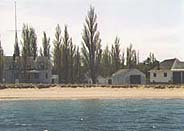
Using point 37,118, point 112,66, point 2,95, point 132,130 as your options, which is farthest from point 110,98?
point 112,66

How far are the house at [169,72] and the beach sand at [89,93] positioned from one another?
24.3 m

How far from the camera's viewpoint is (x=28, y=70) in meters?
99.0

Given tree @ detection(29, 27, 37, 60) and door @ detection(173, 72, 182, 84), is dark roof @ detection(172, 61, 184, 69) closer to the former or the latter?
door @ detection(173, 72, 182, 84)

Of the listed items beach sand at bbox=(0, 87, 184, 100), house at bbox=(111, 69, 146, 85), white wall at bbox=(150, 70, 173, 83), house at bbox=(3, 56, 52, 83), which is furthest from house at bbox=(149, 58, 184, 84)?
beach sand at bbox=(0, 87, 184, 100)

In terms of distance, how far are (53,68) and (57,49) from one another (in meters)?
6.80

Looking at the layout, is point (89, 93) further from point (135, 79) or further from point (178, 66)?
point (178, 66)

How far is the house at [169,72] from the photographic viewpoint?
316 feet

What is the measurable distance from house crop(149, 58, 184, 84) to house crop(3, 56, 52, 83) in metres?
21.2

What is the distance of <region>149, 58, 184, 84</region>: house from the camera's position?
96.3m

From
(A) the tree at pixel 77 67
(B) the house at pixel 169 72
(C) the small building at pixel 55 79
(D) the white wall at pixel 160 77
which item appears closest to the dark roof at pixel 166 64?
(B) the house at pixel 169 72

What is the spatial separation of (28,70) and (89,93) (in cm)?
3259

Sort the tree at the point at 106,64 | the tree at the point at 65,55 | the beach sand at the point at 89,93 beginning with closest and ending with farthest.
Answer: the beach sand at the point at 89,93
the tree at the point at 65,55
the tree at the point at 106,64

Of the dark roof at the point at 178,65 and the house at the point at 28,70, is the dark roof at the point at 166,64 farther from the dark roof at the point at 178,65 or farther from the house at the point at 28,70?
the house at the point at 28,70

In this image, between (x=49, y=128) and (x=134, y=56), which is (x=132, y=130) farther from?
(x=134, y=56)
